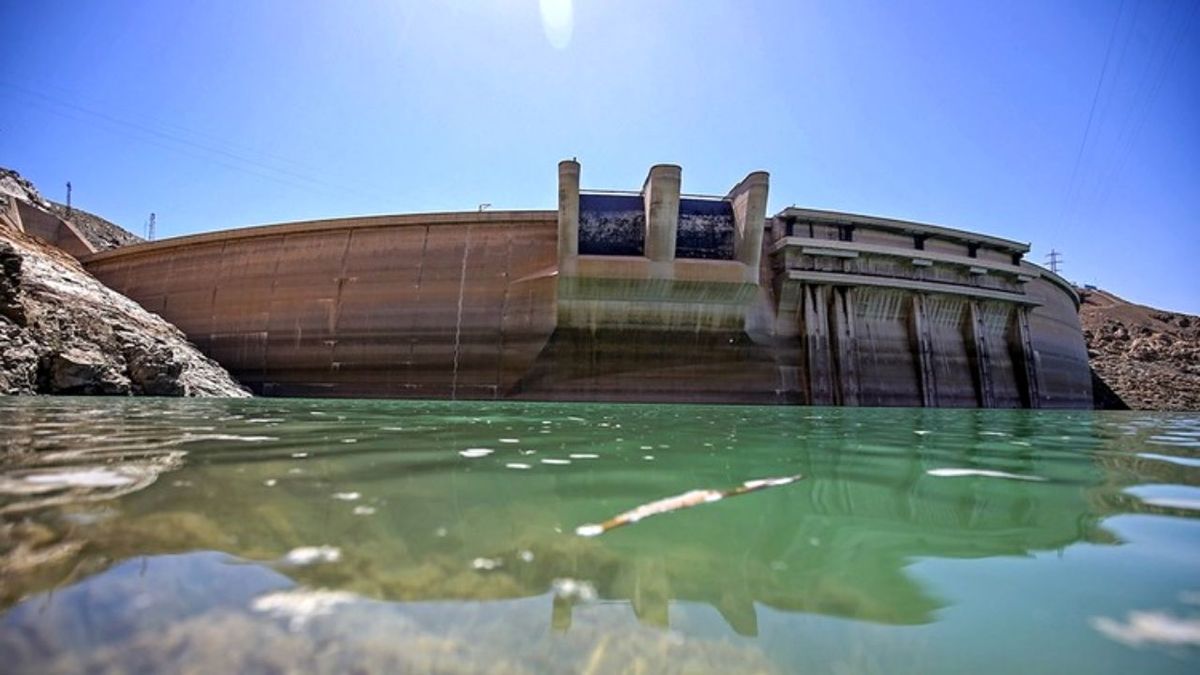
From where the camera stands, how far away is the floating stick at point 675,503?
5.57 ft

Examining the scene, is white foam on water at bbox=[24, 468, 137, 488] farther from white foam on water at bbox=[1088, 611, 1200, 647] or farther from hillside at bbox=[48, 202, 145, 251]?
hillside at bbox=[48, 202, 145, 251]

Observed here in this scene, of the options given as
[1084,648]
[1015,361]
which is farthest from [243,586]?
[1015,361]

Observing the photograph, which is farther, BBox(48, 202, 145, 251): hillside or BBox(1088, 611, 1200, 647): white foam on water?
BBox(48, 202, 145, 251): hillside

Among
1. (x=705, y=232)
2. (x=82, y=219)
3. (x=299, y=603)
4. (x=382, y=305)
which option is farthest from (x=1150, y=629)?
(x=82, y=219)

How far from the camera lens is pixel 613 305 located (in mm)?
14453

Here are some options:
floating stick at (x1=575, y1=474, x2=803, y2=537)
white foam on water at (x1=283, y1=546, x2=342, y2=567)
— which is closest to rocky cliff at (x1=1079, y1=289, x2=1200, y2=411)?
floating stick at (x1=575, y1=474, x2=803, y2=537)

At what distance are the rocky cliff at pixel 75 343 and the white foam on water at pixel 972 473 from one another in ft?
41.9

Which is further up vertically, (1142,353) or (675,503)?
(1142,353)

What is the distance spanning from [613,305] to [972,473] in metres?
11.6

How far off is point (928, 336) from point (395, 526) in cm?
1785

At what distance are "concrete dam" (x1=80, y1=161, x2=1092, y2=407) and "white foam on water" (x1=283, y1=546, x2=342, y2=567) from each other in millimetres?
12554

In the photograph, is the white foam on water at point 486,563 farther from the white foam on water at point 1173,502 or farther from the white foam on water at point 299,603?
the white foam on water at point 1173,502

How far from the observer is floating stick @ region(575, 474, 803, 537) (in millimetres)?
1697

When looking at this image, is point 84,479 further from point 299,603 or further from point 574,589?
point 574,589
